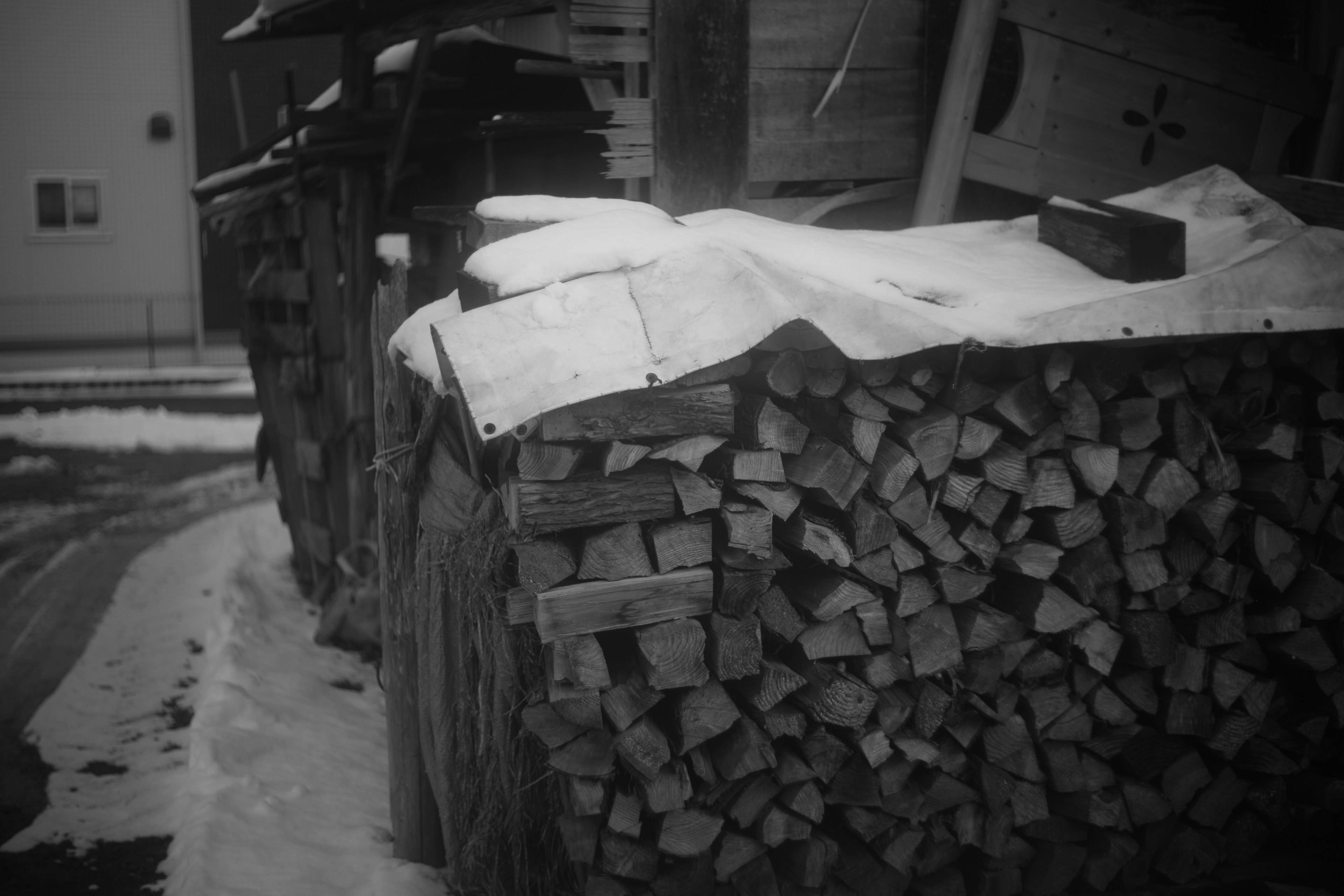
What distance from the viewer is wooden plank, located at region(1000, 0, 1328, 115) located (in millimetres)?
4797

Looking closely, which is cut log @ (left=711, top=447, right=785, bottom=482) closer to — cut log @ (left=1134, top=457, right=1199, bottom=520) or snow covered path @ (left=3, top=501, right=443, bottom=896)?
cut log @ (left=1134, top=457, right=1199, bottom=520)

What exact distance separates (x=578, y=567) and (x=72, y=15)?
19.6 metres

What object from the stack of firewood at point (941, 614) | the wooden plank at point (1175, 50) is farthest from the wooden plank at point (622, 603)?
the wooden plank at point (1175, 50)

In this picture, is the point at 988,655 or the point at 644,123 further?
the point at 644,123

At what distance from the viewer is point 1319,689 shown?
3.75 metres

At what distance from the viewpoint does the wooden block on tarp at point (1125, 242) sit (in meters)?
3.56

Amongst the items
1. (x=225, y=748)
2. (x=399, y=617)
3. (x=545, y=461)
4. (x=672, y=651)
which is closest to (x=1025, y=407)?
(x=672, y=651)

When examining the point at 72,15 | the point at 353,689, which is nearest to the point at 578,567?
the point at 353,689

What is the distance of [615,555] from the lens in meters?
3.05

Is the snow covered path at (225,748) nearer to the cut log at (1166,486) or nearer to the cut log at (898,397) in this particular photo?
the cut log at (898,397)

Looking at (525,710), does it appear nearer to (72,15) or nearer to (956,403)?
(956,403)

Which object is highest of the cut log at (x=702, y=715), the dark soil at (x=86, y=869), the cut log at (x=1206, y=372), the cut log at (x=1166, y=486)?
the cut log at (x=1206, y=372)

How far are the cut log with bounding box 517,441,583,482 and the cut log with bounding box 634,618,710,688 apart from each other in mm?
438

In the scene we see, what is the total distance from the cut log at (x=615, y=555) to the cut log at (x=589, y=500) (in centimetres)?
3
